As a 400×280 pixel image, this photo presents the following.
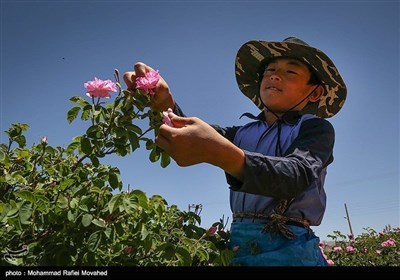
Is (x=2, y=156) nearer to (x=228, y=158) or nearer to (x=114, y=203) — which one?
(x=114, y=203)

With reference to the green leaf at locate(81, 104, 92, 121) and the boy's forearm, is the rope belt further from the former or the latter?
the green leaf at locate(81, 104, 92, 121)

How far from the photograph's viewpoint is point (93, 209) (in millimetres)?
1395

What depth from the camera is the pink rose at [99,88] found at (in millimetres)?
1550

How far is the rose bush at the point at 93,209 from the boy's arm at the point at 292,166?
0.38m

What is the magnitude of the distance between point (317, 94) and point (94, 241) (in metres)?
1.26

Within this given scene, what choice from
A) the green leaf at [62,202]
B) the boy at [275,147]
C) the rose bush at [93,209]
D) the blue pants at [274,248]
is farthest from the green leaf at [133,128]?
the blue pants at [274,248]

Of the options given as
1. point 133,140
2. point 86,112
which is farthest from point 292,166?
point 86,112

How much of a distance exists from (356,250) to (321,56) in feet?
11.9

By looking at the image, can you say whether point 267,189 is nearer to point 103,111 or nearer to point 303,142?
point 303,142

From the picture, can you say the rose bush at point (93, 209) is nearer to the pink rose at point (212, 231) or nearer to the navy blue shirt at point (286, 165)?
the pink rose at point (212, 231)

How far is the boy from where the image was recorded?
115cm

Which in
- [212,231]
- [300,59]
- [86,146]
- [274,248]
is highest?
[300,59]

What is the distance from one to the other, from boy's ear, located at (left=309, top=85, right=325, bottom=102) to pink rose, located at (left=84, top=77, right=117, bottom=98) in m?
0.95

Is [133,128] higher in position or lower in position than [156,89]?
lower
